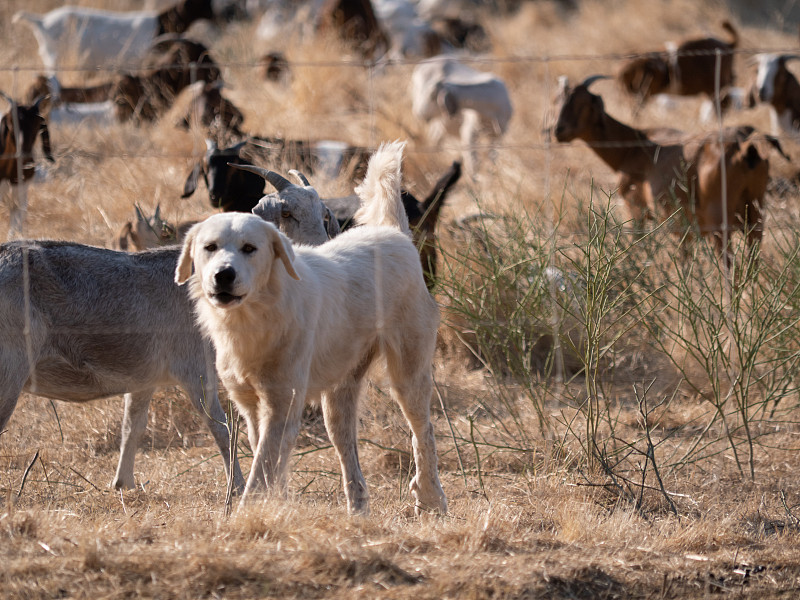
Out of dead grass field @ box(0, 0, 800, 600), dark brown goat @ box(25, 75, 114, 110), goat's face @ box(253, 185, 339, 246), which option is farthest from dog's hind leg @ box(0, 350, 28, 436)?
dark brown goat @ box(25, 75, 114, 110)

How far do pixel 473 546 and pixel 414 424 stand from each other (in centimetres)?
106

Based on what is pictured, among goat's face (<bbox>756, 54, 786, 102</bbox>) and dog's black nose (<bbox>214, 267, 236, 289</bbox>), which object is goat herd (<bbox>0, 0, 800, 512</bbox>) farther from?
goat's face (<bbox>756, 54, 786, 102</bbox>)

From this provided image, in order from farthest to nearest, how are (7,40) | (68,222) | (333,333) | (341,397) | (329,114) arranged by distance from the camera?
(7,40) < (329,114) < (68,222) < (341,397) < (333,333)

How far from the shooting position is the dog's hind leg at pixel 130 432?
4.90m

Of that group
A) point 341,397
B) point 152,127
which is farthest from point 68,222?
point 341,397

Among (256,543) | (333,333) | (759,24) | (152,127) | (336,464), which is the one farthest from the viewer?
(759,24)

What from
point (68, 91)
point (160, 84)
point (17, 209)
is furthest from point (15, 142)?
point (160, 84)

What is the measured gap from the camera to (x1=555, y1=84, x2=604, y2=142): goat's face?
27.6 feet

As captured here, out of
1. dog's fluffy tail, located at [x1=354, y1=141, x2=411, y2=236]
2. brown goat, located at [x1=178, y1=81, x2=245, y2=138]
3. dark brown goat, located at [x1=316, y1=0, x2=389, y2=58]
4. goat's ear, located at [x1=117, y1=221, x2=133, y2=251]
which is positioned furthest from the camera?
dark brown goat, located at [x1=316, y1=0, x2=389, y2=58]

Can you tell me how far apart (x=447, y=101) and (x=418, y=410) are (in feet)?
26.9

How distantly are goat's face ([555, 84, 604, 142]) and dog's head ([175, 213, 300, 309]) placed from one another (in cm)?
506

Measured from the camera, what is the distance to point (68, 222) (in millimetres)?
8344

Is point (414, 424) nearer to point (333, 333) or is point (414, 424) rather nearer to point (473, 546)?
point (333, 333)

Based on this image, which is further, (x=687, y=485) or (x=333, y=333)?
(x=687, y=485)
